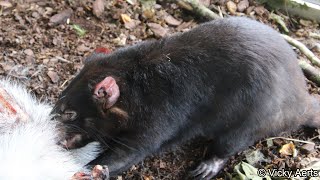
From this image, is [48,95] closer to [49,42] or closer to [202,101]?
[49,42]

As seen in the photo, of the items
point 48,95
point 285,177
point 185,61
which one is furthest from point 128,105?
point 285,177

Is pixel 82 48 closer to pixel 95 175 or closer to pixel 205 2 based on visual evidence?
pixel 205 2

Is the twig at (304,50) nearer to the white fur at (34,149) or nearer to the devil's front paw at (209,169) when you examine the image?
the devil's front paw at (209,169)

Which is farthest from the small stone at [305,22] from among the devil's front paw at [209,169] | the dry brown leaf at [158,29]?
the devil's front paw at [209,169]

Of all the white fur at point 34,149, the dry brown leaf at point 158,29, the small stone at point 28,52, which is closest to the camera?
the white fur at point 34,149

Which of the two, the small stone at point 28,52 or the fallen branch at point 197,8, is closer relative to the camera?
the small stone at point 28,52

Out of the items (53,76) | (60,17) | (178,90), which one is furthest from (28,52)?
(178,90)

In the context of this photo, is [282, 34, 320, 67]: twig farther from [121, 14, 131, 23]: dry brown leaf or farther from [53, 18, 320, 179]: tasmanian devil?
[121, 14, 131, 23]: dry brown leaf
